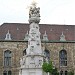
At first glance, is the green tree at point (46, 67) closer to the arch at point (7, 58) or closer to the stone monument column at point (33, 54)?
the stone monument column at point (33, 54)

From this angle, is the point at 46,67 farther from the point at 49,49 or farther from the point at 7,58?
the point at 49,49

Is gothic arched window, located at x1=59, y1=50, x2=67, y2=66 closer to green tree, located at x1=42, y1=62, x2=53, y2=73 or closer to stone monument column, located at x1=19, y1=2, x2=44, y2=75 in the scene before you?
stone monument column, located at x1=19, y1=2, x2=44, y2=75

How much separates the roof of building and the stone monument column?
20053mm

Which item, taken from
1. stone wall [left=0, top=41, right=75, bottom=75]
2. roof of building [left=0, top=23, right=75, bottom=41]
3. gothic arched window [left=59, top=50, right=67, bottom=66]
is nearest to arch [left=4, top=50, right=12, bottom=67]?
stone wall [left=0, top=41, right=75, bottom=75]

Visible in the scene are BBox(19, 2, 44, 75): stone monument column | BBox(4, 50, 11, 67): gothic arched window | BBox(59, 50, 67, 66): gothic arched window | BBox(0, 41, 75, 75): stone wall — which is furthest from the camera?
BBox(59, 50, 67, 66): gothic arched window

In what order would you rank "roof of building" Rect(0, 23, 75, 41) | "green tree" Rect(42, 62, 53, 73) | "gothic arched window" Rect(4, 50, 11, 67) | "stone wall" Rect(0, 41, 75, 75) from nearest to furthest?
"green tree" Rect(42, 62, 53, 73) < "gothic arched window" Rect(4, 50, 11, 67) < "stone wall" Rect(0, 41, 75, 75) < "roof of building" Rect(0, 23, 75, 41)

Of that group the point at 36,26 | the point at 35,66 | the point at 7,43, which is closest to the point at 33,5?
the point at 36,26

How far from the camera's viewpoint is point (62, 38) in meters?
71.6

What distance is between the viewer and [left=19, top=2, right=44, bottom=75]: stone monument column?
49.4 metres

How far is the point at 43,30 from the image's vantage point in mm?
73562

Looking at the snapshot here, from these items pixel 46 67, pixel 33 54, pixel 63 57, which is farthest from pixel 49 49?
pixel 46 67

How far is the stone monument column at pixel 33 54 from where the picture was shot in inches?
1944

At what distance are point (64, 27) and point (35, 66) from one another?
26509mm

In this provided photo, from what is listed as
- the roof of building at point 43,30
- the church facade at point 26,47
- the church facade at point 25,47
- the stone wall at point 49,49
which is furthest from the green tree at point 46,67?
the roof of building at point 43,30
